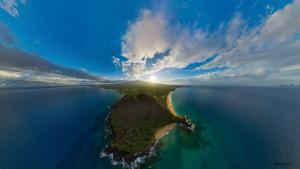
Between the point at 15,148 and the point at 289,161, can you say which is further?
the point at 15,148

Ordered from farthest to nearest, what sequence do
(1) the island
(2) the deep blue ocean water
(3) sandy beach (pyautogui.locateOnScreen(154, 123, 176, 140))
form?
(3) sandy beach (pyautogui.locateOnScreen(154, 123, 176, 140)), (1) the island, (2) the deep blue ocean water

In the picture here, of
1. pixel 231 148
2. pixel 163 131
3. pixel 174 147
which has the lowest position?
pixel 231 148

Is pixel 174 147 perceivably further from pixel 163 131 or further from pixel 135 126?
pixel 135 126

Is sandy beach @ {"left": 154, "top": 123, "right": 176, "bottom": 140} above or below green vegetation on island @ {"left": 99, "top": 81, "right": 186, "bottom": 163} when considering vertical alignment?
below

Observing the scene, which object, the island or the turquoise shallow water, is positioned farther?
the island

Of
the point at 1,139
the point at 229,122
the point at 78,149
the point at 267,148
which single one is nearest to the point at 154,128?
the point at 78,149

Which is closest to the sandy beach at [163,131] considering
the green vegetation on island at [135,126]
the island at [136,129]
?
the island at [136,129]

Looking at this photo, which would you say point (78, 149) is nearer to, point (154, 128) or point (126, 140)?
point (126, 140)

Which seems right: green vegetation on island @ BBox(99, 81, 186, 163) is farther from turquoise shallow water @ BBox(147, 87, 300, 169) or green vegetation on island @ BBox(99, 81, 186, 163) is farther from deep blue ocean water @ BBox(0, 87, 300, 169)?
turquoise shallow water @ BBox(147, 87, 300, 169)

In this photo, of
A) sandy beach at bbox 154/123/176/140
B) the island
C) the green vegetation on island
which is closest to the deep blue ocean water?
sandy beach at bbox 154/123/176/140

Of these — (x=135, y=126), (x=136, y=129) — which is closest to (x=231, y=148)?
(x=136, y=129)

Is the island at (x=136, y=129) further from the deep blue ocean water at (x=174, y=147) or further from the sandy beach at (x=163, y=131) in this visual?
the deep blue ocean water at (x=174, y=147)
